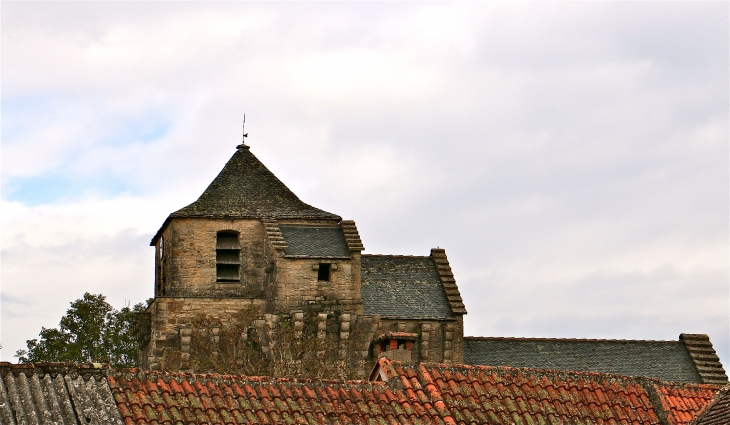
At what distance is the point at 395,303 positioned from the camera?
41812 mm

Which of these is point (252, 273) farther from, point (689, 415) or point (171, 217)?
point (689, 415)

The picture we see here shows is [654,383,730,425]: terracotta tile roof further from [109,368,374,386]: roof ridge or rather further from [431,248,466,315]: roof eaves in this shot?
[431,248,466,315]: roof eaves

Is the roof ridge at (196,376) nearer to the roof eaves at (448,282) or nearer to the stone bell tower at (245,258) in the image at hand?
the stone bell tower at (245,258)

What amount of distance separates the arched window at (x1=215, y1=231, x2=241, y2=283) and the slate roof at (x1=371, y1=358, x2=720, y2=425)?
21.2m

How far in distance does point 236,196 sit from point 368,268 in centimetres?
444

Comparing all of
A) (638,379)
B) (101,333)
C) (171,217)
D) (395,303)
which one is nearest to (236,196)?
(171,217)

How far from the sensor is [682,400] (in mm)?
21828

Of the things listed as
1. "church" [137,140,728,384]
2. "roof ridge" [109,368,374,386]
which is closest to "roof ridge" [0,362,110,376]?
"roof ridge" [109,368,374,386]

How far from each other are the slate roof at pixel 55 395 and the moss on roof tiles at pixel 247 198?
77.5ft

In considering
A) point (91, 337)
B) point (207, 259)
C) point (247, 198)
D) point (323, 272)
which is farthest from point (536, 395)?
point (91, 337)

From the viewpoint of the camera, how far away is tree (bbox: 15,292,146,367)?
166ft

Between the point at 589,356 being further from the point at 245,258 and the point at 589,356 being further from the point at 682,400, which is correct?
the point at 682,400

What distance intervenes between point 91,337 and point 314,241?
13.2 m

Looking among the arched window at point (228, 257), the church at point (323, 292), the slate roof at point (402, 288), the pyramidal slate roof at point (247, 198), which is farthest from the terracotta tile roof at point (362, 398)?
the pyramidal slate roof at point (247, 198)
